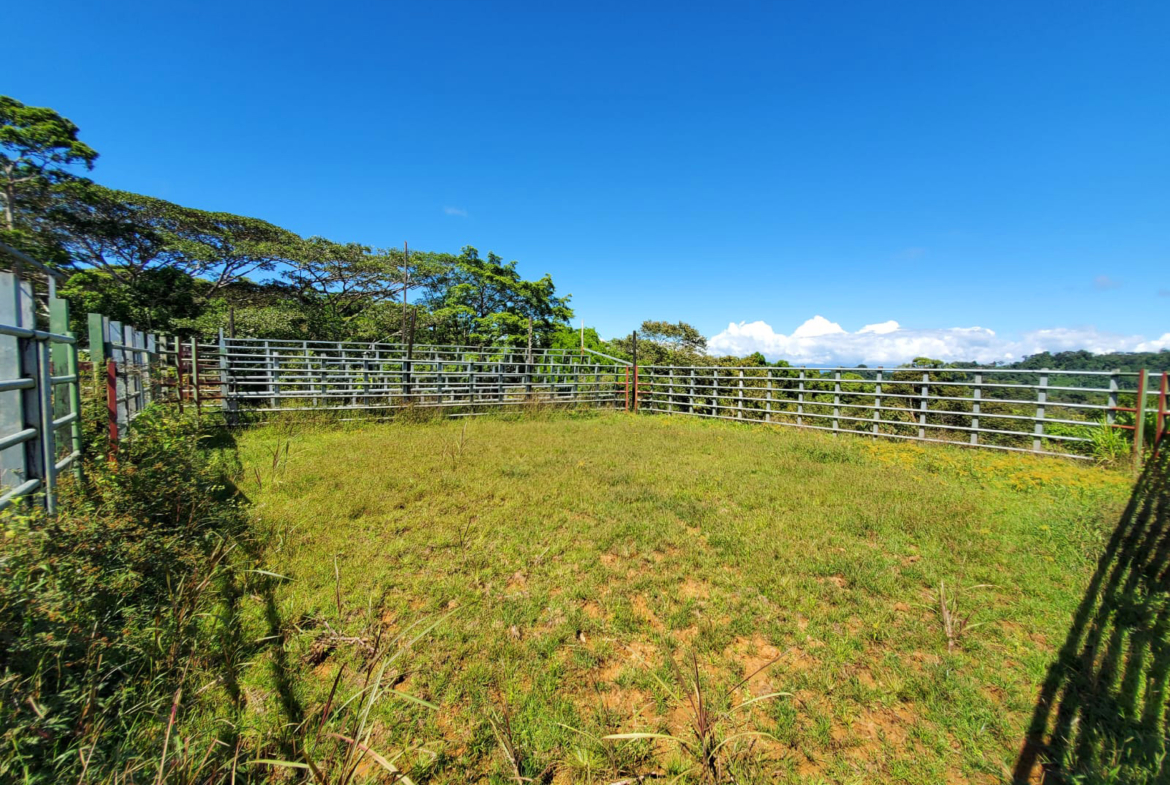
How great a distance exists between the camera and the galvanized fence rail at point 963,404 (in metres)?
5.55

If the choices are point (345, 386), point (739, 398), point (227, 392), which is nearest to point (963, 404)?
point (739, 398)

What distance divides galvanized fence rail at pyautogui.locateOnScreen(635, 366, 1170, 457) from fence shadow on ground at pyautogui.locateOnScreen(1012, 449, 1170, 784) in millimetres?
3868

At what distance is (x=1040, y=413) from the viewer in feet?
19.7

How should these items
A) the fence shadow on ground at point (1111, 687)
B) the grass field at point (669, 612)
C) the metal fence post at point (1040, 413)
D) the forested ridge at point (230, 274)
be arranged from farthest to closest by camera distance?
1. the forested ridge at point (230, 274)
2. the metal fence post at point (1040, 413)
3. the grass field at point (669, 612)
4. the fence shadow on ground at point (1111, 687)

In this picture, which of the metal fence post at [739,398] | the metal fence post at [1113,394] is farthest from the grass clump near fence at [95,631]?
the metal fence post at [739,398]

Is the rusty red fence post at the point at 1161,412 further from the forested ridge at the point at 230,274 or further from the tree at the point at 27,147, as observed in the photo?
the tree at the point at 27,147

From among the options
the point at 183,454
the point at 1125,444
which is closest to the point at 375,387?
the point at 183,454

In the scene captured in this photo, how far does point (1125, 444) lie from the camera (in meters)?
5.32

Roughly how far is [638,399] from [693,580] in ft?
32.0

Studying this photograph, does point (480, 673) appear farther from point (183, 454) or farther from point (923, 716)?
point (183, 454)

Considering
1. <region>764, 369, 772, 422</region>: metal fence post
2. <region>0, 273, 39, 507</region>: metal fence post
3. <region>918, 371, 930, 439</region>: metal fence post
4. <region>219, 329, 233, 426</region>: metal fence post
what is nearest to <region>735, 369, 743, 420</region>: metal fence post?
<region>764, 369, 772, 422</region>: metal fence post

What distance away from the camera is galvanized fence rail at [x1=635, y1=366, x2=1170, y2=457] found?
18.2 feet

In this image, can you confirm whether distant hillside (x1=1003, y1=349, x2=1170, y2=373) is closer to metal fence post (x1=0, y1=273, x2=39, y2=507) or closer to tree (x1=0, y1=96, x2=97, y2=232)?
metal fence post (x1=0, y1=273, x2=39, y2=507)

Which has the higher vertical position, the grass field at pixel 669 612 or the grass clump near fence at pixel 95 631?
the grass clump near fence at pixel 95 631
